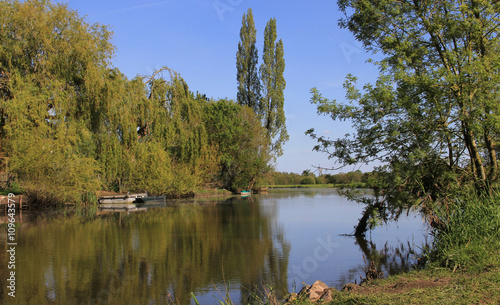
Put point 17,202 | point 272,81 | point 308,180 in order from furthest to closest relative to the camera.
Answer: point 308,180 < point 272,81 < point 17,202

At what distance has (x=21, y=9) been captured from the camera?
872 inches

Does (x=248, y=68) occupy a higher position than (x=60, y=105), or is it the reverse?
(x=248, y=68)

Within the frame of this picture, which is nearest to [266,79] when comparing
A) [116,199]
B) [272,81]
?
[272,81]

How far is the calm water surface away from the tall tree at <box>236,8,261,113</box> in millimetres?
30931

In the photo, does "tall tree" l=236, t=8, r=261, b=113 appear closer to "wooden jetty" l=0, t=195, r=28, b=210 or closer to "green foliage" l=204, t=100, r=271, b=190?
"green foliage" l=204, t=100, r=271, b=190

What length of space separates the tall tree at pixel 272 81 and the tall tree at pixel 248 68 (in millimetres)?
955

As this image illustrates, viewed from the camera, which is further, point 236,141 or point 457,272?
point 236,141

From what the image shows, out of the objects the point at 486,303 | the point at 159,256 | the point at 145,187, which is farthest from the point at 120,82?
the point at 486,303

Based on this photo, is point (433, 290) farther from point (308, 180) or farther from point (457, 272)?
point (308, 180)

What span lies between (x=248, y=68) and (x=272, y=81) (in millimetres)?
3226

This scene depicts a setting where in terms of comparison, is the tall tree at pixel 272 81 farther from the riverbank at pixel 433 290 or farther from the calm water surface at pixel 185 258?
the riverbank at pixel 433 290

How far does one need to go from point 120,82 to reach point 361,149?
63.2 feet

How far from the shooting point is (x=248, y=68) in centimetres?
4653

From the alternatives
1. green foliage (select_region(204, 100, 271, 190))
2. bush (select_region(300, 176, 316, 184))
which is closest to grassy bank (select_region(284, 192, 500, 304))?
green foliage (select_region(204, 100, 271, 190))
